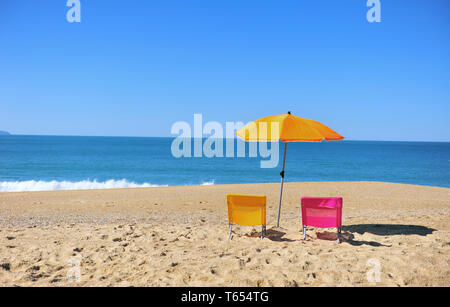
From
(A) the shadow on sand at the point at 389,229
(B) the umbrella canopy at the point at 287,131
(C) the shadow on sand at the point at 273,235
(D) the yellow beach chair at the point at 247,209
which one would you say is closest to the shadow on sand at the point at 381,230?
(A) the shadow on sand at the point at 389,229

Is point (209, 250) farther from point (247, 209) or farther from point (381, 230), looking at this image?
point (381, 230)

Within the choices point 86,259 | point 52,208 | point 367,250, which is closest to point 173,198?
point 52,208

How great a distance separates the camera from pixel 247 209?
570cm

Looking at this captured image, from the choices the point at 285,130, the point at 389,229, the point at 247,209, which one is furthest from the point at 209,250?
the point at 389,229

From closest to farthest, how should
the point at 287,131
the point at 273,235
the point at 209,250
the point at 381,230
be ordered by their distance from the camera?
the point at 209,250 → the point at 287,131 → the point at 273,235 → the point at 381,230

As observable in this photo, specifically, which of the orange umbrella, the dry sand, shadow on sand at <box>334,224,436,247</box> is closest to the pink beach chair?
the dry sand

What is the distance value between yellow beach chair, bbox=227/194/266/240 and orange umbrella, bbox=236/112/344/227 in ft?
3.42

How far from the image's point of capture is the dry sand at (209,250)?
148 inches

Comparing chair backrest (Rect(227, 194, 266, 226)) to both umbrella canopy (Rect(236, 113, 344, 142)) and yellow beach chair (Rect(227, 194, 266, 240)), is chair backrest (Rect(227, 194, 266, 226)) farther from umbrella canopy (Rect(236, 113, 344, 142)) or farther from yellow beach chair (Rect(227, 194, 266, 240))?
umbrella canopy (Rect(236, 113, 344, 142))

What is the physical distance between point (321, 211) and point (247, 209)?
1.27 meters

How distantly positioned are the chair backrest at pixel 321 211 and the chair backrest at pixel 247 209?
73 cm

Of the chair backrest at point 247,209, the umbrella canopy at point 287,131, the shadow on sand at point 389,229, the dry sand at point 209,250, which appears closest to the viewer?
the dry sand at point 209,250

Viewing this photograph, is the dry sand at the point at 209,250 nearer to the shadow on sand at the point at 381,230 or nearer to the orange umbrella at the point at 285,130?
the shadow on sand at the point at 381,230
